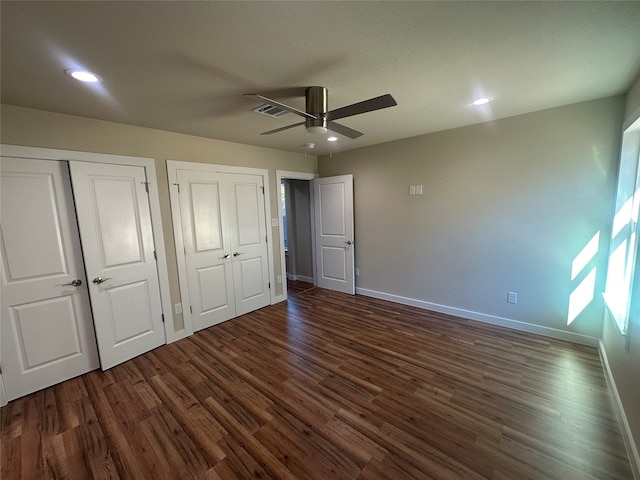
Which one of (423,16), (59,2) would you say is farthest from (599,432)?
(59,2)

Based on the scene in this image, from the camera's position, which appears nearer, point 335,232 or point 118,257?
point 118,257

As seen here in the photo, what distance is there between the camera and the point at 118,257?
8.73 ft

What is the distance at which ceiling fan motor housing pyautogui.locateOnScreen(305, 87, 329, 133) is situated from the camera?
1.94m

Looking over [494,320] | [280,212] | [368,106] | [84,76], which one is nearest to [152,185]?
[84,76]

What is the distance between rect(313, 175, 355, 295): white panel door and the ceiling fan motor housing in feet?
7.76

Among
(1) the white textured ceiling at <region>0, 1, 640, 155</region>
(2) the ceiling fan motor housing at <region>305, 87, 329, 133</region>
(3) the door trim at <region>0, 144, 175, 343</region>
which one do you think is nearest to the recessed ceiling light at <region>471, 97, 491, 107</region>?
(1) the white textured ceiling at <region>0, 1, 640, 155</region>

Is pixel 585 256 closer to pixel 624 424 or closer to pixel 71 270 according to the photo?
pixel 624 424

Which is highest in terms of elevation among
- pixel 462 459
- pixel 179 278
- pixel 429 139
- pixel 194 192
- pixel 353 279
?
pixel 429 139

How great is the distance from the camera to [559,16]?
1291 mm

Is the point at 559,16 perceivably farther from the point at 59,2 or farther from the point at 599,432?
the point at 599,432

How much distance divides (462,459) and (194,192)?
11.6 ft

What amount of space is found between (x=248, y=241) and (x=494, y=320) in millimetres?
3492

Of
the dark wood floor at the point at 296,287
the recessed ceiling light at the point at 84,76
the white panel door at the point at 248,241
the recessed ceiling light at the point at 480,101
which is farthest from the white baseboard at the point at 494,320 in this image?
the recessed ceiling light at the point at 84,76

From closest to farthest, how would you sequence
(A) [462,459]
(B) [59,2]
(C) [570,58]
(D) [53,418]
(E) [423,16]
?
(B) [59,2] < (E) [423,16] < (A) [462,459] < (C) [570,58] < (D) [53,418]
